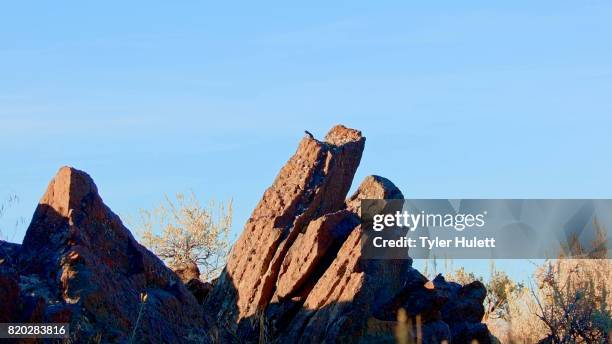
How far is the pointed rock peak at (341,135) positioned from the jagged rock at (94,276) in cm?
388

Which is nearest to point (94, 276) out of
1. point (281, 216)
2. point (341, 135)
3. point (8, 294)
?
point (8, 294)

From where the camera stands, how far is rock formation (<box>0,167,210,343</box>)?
11.6 meters

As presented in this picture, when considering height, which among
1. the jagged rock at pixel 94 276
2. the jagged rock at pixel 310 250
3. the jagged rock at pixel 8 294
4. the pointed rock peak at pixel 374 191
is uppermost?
the pointed rock peak at pixel 374 191

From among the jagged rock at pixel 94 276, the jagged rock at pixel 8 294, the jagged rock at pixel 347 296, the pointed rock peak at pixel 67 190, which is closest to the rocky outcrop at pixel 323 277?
the jagged rock at pixel 347 296

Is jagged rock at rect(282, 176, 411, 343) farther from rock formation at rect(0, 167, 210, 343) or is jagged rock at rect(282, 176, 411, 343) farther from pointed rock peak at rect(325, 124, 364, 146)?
pointed rock peak at rect(325, 124, 364, 146)

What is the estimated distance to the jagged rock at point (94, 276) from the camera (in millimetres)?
11633

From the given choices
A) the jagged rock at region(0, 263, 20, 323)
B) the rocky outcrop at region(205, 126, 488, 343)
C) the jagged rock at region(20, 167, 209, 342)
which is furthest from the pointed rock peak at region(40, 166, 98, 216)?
the rocky outcrop at region(205, 126, 488, 343)

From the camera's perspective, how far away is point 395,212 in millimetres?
14906

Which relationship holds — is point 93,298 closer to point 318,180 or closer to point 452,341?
point 318,180

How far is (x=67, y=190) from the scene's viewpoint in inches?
507

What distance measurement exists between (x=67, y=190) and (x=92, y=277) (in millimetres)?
1541

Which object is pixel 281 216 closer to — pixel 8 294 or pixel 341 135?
pixel 341 135

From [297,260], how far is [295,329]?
120 centimetres

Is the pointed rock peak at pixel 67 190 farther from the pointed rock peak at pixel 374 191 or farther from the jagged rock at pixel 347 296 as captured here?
the pointed rock peak at pixel 374 191
